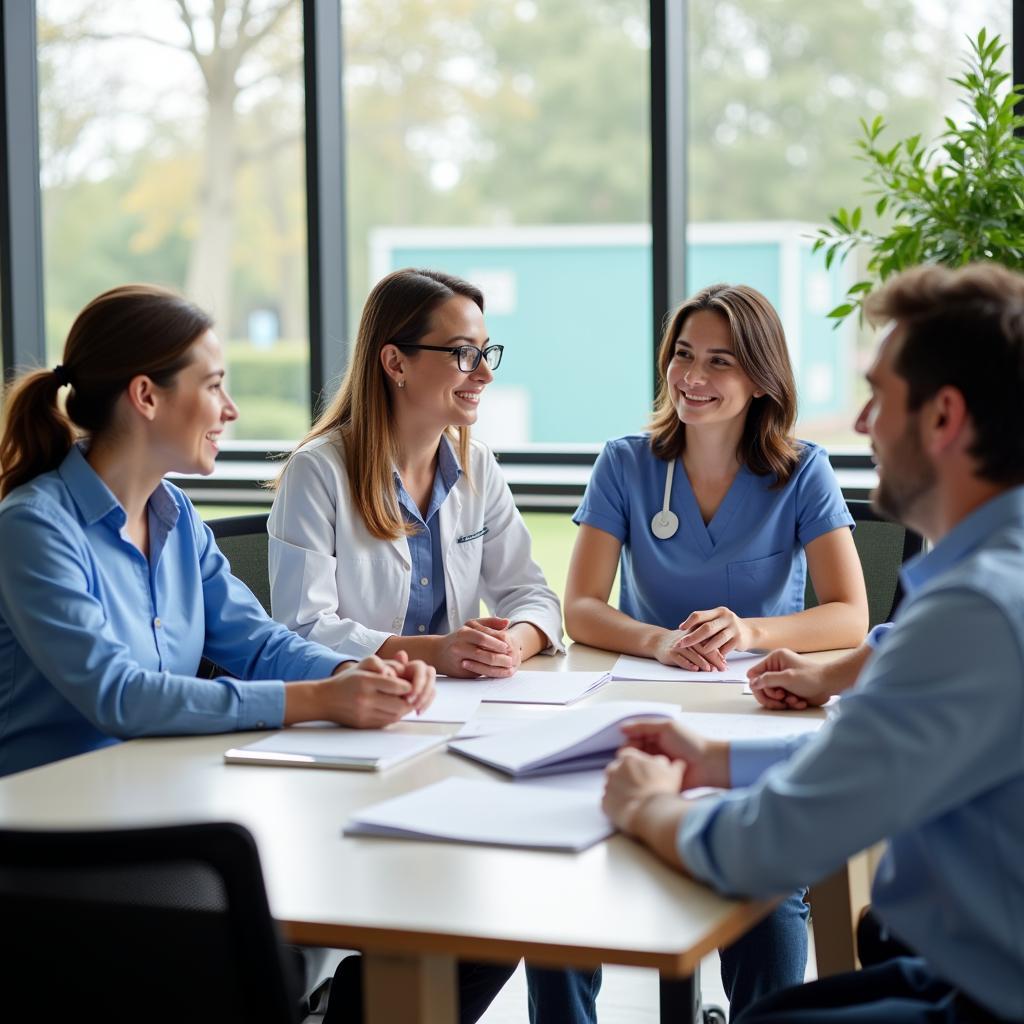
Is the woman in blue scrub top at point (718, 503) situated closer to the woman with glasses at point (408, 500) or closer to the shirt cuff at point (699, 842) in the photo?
the woman with glasses at point (408, 500)

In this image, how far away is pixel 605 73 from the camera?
38.8 feet

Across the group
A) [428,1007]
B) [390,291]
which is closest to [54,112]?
[390,291]

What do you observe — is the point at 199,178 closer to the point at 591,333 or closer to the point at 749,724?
the point at 591,333

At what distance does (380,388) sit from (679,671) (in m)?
0.78

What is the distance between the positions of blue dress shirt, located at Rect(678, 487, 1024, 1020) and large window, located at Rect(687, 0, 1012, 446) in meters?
7.93

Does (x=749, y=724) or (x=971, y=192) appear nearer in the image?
(x=749, y=724)

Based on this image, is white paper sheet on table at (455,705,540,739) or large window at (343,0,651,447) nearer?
white paper sheet on table at (455,705,540,739)

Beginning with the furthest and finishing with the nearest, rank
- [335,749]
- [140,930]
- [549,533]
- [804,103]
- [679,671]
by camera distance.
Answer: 1. [804,103]
2. [549,533]
3. [679,671]
4. [335,749]
5. [140,930]

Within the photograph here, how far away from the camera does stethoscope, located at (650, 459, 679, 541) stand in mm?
2518

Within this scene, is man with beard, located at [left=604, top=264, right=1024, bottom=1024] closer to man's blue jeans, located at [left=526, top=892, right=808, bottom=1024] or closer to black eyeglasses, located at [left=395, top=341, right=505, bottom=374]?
man's blue jeans, located at [left=526, top=892, right=808, bottom=1024]

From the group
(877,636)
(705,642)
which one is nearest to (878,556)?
(705,642)

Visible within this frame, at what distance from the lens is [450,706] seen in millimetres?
1879

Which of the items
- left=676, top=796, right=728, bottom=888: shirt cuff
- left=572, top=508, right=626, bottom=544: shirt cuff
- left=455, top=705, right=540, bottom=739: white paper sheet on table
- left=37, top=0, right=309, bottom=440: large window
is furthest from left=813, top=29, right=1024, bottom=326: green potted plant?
left=37, top=0, right=309, bottom=440: large window

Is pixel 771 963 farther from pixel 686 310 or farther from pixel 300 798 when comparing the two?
pixel 686 310
